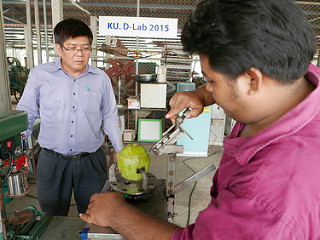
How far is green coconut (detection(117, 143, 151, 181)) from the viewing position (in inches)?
36.4

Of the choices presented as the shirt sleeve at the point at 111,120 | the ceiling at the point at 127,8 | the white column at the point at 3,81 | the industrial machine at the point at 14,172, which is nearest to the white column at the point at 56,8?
the white column at the point at 3,81

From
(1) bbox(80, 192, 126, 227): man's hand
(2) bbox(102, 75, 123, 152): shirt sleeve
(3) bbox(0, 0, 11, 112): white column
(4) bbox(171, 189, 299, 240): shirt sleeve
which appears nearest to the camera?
(4) bbox(171, 189, 299, 240): shirt sleeve

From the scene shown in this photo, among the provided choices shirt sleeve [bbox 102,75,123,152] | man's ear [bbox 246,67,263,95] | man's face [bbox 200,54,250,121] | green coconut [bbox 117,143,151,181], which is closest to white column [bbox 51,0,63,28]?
shirt sleeve [bbox 102,75,123,152]

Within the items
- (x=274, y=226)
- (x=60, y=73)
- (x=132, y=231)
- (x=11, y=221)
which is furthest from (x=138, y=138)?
(x=274, y=226)

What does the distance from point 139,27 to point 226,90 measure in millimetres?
3734

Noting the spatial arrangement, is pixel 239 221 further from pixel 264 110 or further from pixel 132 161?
pixel 132 161

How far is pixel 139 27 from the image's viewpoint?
3.95 m

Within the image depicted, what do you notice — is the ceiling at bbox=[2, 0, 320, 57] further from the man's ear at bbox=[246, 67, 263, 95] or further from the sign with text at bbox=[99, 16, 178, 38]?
the man's ear at bbox=[246, 67, 263, 95]

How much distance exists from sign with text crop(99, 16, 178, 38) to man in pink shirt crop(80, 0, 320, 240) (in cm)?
357

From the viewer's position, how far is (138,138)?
15.3 ft

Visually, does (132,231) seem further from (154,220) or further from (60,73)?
(60,73)

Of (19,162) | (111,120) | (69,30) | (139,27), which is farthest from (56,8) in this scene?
(19,162)

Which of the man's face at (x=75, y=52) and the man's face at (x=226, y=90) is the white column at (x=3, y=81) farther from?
the man's face at (x=226, y=90)

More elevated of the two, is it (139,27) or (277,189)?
(139,27)
